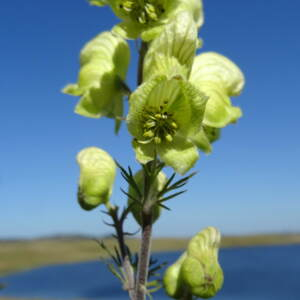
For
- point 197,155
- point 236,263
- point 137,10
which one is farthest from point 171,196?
point 236,263

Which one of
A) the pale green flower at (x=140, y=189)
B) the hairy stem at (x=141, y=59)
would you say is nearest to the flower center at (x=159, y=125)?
the hairy stem at (x=141, y=59)

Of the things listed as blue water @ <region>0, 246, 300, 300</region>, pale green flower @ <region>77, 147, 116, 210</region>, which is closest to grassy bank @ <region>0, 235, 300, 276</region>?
blue water @ <region>0, 246, 300, 300</region>

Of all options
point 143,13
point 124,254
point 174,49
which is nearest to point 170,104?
point 174,49

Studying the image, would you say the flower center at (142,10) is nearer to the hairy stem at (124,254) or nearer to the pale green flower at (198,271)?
the hairy stem at (124,254)

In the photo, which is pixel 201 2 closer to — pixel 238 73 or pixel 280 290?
pixel 238 73

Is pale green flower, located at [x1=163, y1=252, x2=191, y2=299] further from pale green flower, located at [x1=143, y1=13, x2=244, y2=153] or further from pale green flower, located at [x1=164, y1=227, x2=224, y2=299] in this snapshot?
pale green flower, located at [x1=143, y1=13, x2=244, y2=153]

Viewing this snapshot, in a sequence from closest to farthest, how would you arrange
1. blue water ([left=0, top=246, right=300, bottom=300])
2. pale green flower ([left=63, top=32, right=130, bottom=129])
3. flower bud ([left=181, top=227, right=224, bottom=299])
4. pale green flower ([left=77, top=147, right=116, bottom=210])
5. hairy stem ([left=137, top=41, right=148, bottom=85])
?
1. hairy stem ([left=137, top=41, right=148, bottom=85])
2. flower bud ([left=181, top=227, right=224, bottom=299])
3. pale green flower ([left=63, top=32, right=130, bottom=129])
4. pale green flower ([left=77, top=147, right=116, bottom=210])
5. blue water ([left=0, top=246, right=300, bottom=300])
